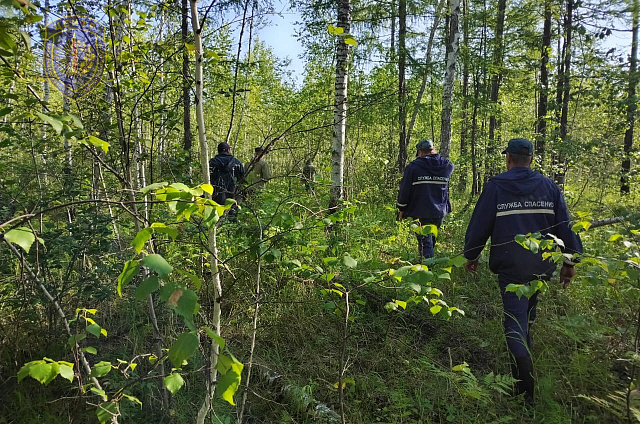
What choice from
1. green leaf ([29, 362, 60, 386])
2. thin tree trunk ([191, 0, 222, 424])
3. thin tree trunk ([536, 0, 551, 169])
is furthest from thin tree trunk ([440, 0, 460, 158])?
green leaf ([29, 362, 60, 386])

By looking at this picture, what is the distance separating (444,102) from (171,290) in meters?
7.86

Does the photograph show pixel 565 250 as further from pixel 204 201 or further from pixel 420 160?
pixel 204 201

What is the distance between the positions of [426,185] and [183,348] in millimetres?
4508

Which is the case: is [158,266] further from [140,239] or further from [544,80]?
[544,80]

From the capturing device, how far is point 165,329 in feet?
10.7

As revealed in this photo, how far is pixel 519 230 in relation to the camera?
2898 mm

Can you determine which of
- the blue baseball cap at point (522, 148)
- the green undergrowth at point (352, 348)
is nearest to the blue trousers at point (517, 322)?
the green undergrowth at point (352, 348)

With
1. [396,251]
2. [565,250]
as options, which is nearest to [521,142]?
[565,250]

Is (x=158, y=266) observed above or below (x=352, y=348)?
above

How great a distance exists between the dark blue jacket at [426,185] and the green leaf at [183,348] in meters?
4.37

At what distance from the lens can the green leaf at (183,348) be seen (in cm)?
97

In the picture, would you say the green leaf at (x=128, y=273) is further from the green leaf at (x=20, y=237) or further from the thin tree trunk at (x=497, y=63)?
the thin tree trunk at (x=497, y=63)

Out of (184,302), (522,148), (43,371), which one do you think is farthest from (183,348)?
(522,148)

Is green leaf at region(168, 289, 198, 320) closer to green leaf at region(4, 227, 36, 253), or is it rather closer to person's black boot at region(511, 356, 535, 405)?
green leaf at region(4, 227, 36, 253)
